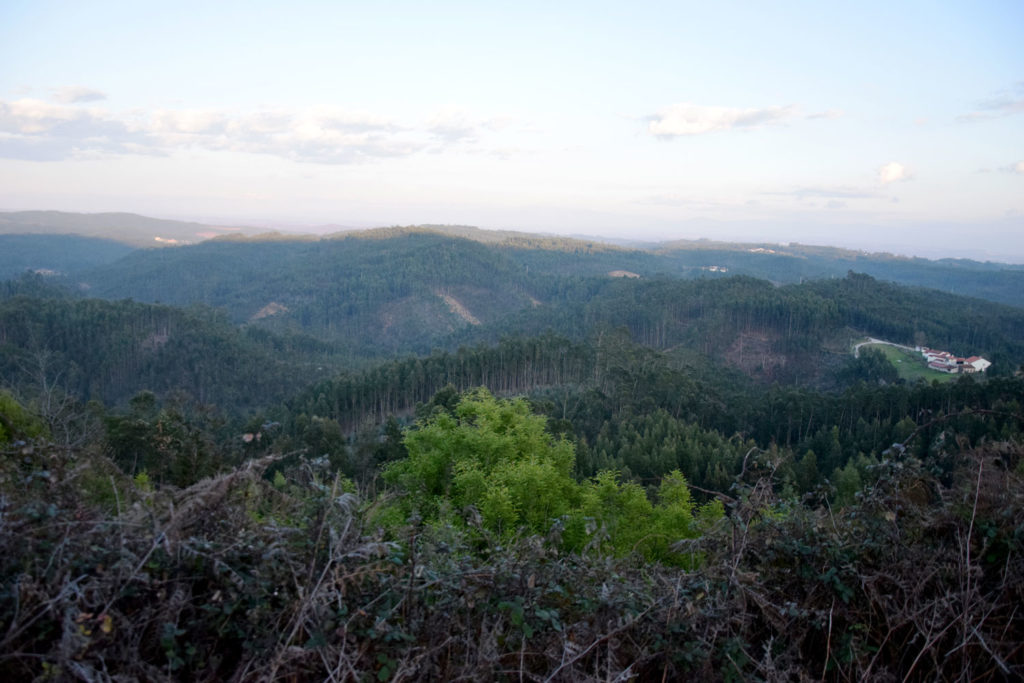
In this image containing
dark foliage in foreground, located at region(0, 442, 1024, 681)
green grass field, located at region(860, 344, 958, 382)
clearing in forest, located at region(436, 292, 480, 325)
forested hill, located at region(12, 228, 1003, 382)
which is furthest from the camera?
clearing in forest, located at region(436, 292, 480, 325)

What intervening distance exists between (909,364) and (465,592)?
272ft

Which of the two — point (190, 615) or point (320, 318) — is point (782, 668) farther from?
point (320, 318)

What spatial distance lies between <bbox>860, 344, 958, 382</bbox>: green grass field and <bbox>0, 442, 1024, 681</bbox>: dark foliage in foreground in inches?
2728

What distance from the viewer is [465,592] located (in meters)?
3.63

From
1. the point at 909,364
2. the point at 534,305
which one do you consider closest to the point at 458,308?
the point at 534,305

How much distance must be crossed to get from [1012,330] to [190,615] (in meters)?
120

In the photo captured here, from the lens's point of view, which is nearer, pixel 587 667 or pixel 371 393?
pixel 587 667

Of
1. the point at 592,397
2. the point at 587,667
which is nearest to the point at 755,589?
the point at 587,667

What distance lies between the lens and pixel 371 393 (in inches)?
2191

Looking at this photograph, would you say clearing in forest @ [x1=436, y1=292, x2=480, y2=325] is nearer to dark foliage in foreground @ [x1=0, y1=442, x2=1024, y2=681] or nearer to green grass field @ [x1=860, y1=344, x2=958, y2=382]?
green grass field @ [x1=860, y1=344, x2=958, y2=382]

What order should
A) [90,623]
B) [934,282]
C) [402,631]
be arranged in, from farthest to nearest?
[934,282]
[402,631]
[90,623]

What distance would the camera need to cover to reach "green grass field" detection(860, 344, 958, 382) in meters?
63.9

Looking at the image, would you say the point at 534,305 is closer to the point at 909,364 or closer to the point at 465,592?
the point at 909,364

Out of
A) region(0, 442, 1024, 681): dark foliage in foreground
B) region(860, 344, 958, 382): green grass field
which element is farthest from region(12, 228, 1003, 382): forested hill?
region(0, 442, 1024, 681): dark foliage in foreground
